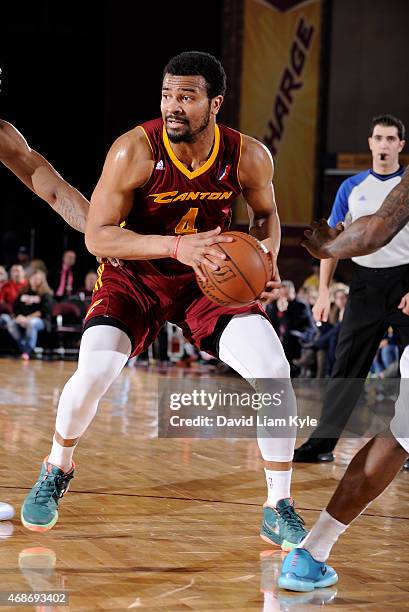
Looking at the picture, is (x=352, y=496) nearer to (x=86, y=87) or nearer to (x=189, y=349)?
(x=189, y=349)

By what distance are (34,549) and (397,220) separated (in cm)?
180

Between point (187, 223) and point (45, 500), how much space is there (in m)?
1.25

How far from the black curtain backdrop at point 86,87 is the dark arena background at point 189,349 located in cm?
3

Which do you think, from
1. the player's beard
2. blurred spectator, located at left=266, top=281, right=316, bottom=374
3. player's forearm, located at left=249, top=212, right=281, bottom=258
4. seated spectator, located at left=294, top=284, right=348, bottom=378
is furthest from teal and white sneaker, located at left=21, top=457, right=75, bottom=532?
blurred spectator, located at left=266, top=281, right=316, bottom=374

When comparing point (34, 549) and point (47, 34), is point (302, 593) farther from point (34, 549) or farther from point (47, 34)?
point (47, 34)

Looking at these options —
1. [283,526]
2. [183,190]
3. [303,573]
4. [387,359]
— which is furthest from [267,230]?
[387,359]

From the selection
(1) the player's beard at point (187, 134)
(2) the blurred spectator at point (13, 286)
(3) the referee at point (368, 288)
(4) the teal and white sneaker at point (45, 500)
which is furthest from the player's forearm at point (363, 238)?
(2) the blurred spectator at point (13, 286)

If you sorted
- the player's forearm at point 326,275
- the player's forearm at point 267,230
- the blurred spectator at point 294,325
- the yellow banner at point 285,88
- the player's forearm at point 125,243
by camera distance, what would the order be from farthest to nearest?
1. the yellow banner at point 285,88
2. the blurred spectator at point 294,325
3. the player's forearm at point 326,275
4. the player's forearm at point 267,230
5. the player's forearm at point 125,243

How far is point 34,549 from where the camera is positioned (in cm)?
363

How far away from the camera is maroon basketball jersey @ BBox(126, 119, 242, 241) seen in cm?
391

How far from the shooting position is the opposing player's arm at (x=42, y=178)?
4.16m

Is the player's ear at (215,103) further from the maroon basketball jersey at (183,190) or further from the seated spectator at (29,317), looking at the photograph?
the seated spectator at (29,317)

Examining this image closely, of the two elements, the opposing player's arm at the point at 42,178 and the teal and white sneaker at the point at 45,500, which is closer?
the teal and white sneaker at the point at 45,500

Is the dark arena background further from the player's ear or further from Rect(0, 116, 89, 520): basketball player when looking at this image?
the player's ear
